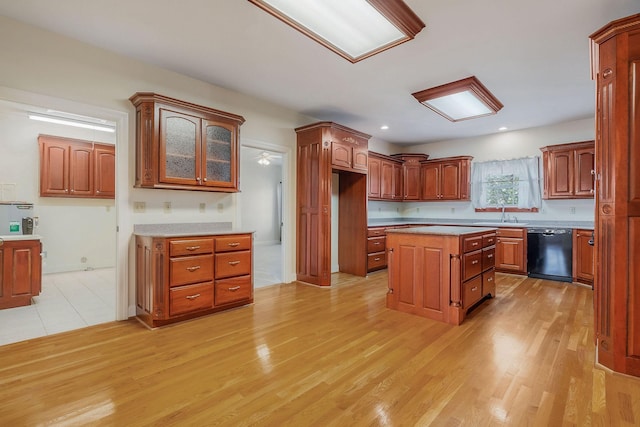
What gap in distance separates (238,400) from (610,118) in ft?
10.1

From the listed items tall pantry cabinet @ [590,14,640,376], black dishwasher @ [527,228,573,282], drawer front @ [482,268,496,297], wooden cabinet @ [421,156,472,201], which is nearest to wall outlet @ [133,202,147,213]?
drawer front @ [482,268,496,297]

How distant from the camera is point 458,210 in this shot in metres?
6.59

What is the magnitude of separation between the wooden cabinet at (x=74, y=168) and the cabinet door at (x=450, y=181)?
6.75 m

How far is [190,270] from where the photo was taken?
308 centimetres

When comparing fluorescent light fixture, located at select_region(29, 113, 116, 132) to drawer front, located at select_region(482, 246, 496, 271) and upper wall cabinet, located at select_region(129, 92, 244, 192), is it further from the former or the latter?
drawer front, located at select_region(482, 246, 496, 271)

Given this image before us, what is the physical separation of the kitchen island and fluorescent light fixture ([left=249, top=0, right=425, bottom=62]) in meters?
1.91

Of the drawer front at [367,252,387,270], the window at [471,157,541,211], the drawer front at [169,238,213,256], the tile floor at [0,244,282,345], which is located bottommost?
the tile floor at [0,244,282,345]

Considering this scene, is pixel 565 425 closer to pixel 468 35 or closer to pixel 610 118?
→ pixel 610 118

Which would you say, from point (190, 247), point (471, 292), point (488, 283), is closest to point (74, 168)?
point (190, 247)

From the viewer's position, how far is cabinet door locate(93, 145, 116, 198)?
5.74 meters

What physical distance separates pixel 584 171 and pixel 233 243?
560 cm

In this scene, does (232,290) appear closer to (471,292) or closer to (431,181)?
(471,292)

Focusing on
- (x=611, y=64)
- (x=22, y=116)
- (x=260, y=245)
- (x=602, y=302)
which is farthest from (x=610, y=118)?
→ (x=260, y=245)

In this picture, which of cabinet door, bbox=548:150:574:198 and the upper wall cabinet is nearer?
the upper wall cabinet
